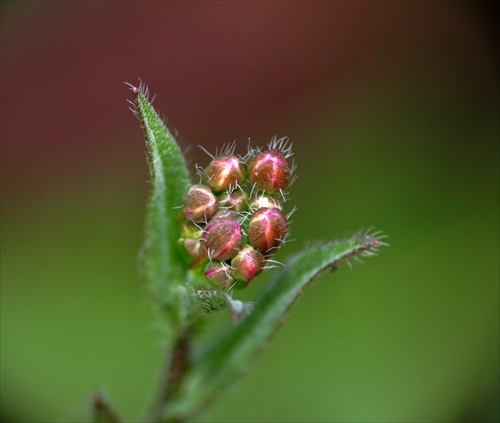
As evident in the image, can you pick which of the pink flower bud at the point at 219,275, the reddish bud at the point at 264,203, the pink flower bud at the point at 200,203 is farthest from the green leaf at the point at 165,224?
the reddish bud at the point at 264,203

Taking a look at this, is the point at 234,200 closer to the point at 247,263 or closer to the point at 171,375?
the point at 247,263

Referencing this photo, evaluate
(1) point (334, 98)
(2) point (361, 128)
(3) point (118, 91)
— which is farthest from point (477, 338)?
(3) point (118, 91)

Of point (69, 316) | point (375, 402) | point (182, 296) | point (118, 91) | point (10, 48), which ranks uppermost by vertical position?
point (10, 48)

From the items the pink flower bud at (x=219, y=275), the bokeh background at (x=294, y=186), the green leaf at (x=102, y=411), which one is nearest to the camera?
the pink flower bud at (x=219, y=275)

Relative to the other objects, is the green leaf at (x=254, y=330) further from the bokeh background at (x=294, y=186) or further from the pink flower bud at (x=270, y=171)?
the bokeh background at (x=294, y=186)

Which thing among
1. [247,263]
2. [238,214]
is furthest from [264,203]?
[247,263]

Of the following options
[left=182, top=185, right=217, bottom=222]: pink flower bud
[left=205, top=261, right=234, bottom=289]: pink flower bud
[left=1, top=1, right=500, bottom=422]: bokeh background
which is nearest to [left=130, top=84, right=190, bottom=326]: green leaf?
[left=182, top=185, right=217, bottom=222]: pink flower bud

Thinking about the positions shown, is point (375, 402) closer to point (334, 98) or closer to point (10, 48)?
point (334, 98)
